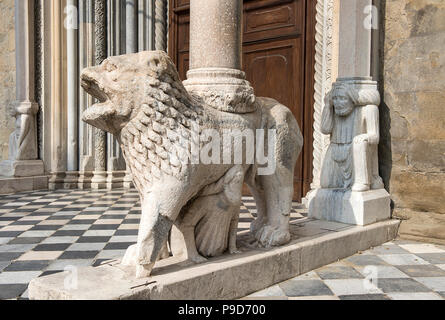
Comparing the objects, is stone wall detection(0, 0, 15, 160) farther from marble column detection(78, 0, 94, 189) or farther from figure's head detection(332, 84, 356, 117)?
figure's head detection(332, 84, 356, 117)

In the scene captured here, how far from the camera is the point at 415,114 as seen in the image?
376cm

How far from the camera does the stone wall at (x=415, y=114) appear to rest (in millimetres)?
3652

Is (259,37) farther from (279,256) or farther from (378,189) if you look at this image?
(279,256)

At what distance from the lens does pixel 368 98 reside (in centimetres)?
363

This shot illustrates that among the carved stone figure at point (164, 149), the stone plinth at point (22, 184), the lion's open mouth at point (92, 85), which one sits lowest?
the stone plinth at point (22, 184)

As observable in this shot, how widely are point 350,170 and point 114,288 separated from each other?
2.39 metres

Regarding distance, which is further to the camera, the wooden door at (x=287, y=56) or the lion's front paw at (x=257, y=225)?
the wooden door at (x=287, y=56)

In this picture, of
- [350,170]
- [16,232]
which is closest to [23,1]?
[16,232]

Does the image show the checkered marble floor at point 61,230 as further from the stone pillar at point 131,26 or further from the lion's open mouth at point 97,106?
the stone pillar at point 131,26

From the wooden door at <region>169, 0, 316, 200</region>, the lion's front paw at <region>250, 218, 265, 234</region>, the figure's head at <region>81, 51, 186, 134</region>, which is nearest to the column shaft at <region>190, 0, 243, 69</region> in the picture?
the figure's head at <region>81, 51, 186, 134</region>

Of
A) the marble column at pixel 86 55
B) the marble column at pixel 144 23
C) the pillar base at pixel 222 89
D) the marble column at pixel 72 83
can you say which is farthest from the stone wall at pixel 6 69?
the pillar base at pixel 222 89

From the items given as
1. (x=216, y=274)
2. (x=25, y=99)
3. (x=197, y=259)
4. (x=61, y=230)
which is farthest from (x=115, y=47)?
(x=216, y=274)

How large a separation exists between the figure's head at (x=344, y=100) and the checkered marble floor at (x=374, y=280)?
1.15 m

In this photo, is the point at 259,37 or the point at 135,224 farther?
the point at 259,37
